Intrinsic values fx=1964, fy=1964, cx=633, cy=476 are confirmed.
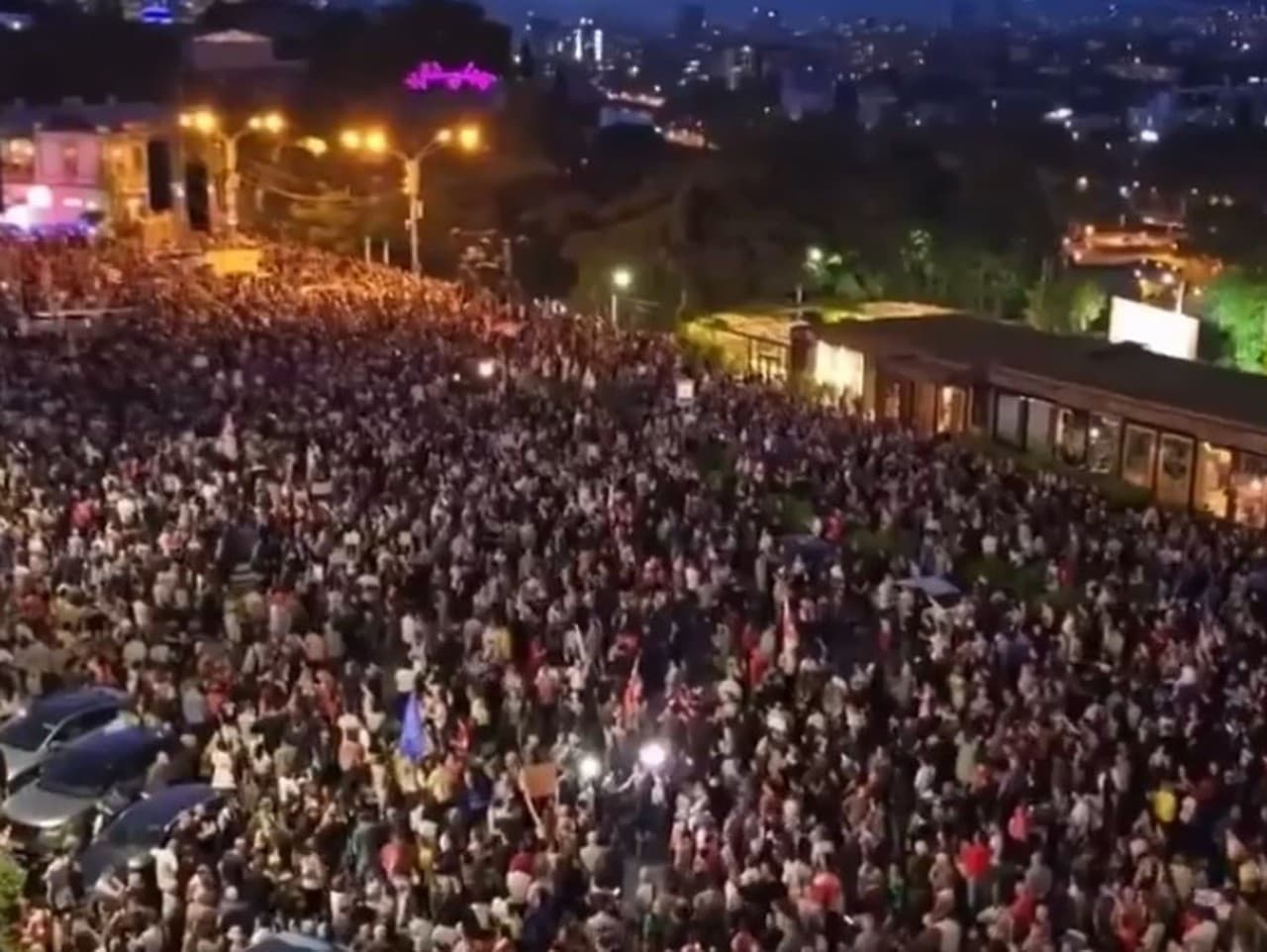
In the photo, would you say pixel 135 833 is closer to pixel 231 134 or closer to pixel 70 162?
pixel 70 162

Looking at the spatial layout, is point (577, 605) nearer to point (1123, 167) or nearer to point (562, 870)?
point (562, 870)

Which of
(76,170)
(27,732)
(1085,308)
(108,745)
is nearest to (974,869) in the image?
(108,745)

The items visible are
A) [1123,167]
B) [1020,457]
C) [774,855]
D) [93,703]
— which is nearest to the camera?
[774,855]

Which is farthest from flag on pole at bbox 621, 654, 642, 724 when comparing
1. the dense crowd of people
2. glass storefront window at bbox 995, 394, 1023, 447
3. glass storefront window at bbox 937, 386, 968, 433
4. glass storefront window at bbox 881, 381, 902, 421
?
glass storefront window at bbox 881, 381, 902, 421

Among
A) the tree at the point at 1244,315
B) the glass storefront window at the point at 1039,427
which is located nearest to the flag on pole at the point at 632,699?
the glass storefront window at the point at 1039,427

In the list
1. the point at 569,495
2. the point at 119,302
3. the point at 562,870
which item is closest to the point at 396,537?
the point at 569,495

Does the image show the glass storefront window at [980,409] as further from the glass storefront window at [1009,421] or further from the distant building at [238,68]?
the distant building at [238,68]
